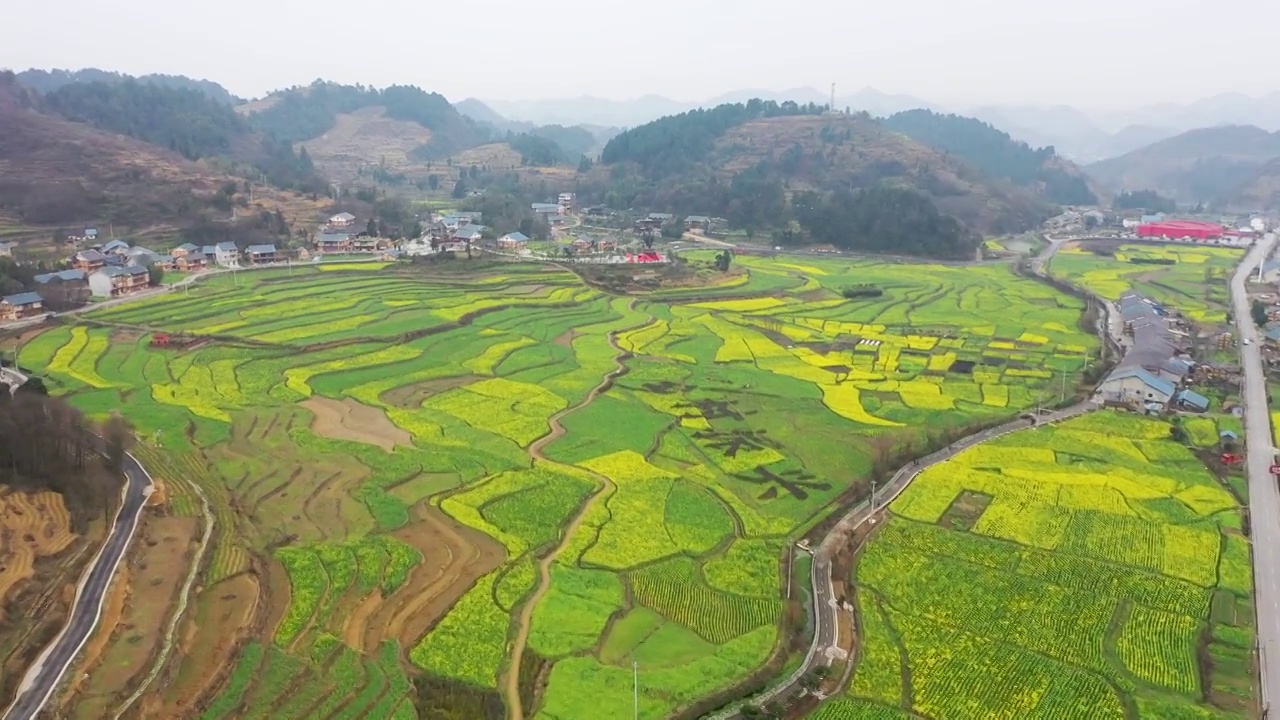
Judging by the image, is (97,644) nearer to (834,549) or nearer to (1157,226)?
(834,549)

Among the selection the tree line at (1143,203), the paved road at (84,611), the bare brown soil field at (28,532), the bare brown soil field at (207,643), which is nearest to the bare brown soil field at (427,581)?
the bare brown soil field at (207,643)

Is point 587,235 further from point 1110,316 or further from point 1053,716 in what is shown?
point 1053,716

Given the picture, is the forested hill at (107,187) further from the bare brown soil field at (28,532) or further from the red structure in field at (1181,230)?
the red structure in field at (1181,230)

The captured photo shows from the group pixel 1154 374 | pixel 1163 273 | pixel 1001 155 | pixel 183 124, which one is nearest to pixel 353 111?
pixel 183 124

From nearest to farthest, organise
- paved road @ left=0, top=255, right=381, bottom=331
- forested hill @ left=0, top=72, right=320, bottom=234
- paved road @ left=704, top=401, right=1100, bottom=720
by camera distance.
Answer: paved road @ left=704, top=401, right=1100, bottom=720 → paved road @ left=0, top=255, right=381, bottom=331 → forested hill @ left=0, top=72, right=320, bottom=234

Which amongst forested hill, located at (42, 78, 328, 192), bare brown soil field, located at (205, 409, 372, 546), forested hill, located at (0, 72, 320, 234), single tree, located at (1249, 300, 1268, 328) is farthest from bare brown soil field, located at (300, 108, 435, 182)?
single tree, located at (1249, 300, 1268, 328)

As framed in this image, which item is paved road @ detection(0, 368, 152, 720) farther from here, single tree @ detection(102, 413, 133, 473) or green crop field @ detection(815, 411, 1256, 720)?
green crop field @ detection(815, 411, 1256, 720)

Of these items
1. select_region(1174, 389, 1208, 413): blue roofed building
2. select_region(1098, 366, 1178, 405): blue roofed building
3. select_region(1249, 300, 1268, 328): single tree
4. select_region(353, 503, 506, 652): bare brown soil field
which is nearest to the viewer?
select_region(353, 503, 506, 652): bare brown soil field

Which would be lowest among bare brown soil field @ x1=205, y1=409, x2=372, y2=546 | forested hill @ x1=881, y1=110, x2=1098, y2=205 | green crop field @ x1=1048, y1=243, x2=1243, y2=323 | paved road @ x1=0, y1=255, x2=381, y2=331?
green crop field @ x1=1048, y1=243, x2=1243, y2=323
